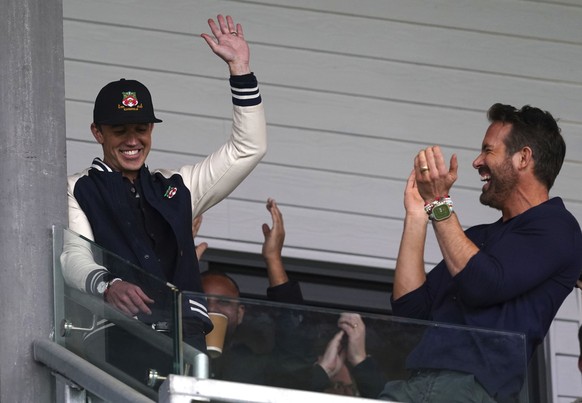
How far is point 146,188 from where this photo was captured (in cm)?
598

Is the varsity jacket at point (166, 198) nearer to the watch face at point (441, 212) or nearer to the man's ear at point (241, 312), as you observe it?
the man's ear at point (241, 312)

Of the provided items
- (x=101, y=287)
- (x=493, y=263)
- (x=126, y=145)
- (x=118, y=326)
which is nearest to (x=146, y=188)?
(x=126, y=145)

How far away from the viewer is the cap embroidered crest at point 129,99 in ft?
20.1

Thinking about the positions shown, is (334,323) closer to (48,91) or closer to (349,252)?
(48,91)

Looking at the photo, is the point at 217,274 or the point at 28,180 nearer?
the point at 28,180

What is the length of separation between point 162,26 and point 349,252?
4.60 ft

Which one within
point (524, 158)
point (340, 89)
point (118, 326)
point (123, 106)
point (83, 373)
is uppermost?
point (340, 89)

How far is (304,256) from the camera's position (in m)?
8.09

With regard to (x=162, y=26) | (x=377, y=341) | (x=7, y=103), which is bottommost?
(x=377, y=341)

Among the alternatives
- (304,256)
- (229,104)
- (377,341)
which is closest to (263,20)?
(229,104)

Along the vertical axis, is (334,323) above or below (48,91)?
below

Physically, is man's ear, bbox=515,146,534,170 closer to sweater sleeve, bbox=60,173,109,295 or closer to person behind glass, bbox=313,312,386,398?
person behind glass, bbox=313,312,386,398

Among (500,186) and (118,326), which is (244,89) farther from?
(118,326)

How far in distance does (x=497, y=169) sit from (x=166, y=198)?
1.22 m
